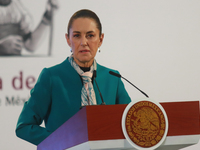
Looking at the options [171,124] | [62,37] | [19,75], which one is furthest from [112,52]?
[171,124]

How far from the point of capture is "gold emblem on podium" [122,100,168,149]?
107 centimetres

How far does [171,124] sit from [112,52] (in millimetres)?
1822

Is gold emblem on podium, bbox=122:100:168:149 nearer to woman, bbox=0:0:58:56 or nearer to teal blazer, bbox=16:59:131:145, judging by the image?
teal blazer, bbox=16:59:131:145

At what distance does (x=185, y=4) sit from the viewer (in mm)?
3107

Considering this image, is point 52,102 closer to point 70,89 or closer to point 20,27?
point 70,89

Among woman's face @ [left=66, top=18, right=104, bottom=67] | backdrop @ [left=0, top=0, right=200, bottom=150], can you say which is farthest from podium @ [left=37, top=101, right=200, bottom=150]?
backdrop @ [left=0, top=0, right=200, bottom=150]

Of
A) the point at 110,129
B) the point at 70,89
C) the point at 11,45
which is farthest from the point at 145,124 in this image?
the point at 11,45

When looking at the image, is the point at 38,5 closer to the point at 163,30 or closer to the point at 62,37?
the point at 62,37

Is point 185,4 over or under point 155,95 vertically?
over

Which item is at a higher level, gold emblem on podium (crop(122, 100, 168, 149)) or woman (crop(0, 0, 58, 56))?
woman (crop(0, 0, 58, 56))

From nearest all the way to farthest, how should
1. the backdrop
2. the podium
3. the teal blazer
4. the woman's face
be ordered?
the podium < the teal blazer < the woman's face < the backdrop

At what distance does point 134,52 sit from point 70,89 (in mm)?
1319

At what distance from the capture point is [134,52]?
2.97m

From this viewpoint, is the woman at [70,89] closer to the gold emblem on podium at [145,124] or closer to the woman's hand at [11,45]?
the gold emblem on podium at [145,124]
